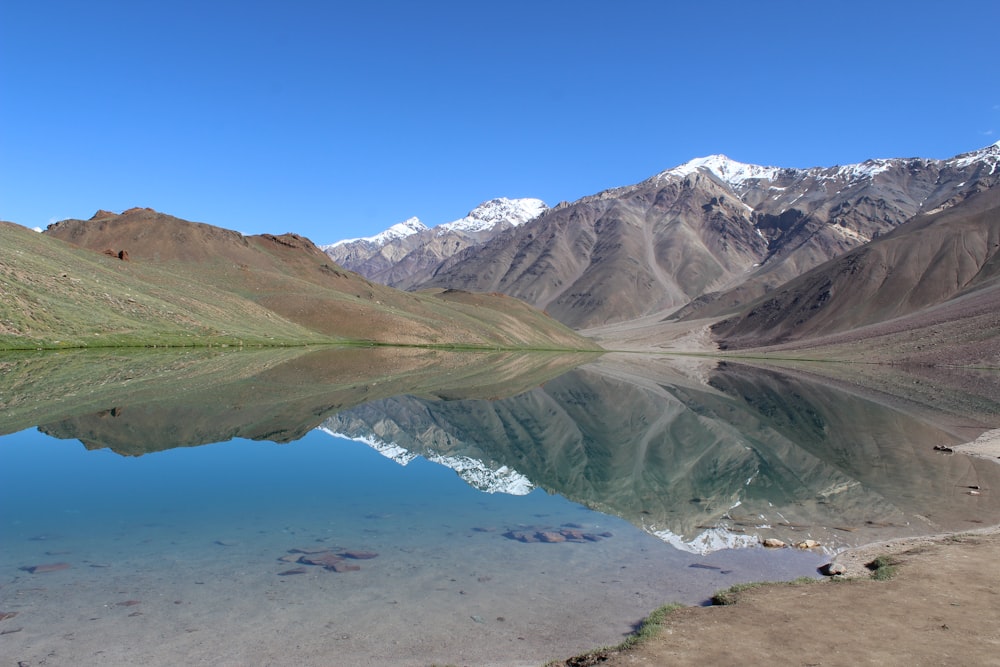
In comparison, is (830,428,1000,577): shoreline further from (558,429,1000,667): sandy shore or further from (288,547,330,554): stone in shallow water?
(288,547,330,554): stone in shallow water

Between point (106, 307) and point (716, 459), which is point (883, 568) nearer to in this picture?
point (716, 459)

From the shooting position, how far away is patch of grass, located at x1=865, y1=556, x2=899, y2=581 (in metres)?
12.3

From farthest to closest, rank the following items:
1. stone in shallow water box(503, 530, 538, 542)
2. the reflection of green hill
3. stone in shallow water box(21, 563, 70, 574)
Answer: the reflection of green hill → stone in shallow water box(503, 530, 538, 542) → stone in shallow water box(21, 563, 70, 574)

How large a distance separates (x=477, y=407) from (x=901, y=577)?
2963cm

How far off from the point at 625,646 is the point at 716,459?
19984mm

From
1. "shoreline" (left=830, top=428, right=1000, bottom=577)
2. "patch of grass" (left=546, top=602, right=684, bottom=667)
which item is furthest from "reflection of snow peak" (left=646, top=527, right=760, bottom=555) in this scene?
"patch of grass" (left=546, top=602, right=684, bottom=667)

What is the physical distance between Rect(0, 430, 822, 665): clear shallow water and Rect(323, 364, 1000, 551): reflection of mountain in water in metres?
2.70

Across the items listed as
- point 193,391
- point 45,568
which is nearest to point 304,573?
point 45,568

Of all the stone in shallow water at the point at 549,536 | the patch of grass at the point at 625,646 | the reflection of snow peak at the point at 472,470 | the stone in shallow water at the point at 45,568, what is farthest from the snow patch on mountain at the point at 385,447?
the patch of grass at the point at 625,646

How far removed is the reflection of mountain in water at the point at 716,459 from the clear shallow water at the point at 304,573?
8.87ft

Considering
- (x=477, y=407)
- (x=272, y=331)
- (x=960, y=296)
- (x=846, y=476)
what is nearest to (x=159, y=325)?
(x=272, y=331)

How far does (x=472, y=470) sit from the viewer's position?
76.9 feet

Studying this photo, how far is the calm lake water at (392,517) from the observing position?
10000 millimetres

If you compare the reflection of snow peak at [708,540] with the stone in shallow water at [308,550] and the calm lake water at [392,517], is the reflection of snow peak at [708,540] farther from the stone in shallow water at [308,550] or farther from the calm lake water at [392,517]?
the stone in shallow water at [308,550]
